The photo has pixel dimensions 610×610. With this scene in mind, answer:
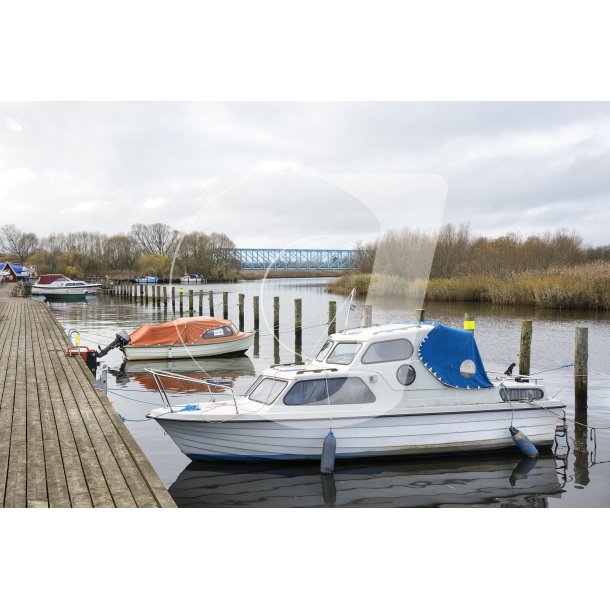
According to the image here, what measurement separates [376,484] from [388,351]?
8.00 feet

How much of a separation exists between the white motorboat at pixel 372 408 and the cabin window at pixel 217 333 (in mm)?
13429

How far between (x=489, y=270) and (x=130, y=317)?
1086 inches

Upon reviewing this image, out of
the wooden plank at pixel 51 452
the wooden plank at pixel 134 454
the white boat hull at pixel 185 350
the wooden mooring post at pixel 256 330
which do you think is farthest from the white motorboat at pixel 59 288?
the wooden plank at pixel 134 454

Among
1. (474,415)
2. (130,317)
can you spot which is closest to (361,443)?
(474,415)

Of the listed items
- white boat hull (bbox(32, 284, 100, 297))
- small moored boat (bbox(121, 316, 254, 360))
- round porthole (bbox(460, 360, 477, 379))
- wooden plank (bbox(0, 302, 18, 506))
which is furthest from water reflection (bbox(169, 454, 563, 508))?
white boat hull (bbox(32, 284, 100, 297))

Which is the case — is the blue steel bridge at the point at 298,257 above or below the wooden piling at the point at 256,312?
above

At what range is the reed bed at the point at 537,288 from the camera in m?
39.4

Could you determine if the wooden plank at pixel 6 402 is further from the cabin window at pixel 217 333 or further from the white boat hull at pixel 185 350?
the cabin window at pixel 217 333

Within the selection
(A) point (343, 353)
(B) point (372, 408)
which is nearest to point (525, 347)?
(A) point (343, 353)

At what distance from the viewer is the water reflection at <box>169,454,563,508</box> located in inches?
408

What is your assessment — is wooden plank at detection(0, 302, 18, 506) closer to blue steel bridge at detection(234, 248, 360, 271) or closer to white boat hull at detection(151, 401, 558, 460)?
white boat hull at detection(151, 401, 558, 460)

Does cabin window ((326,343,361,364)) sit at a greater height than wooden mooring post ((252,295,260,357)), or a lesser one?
greater

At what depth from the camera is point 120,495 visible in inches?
298

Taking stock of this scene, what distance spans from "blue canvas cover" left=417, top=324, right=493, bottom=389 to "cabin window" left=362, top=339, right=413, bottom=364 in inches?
9.6
